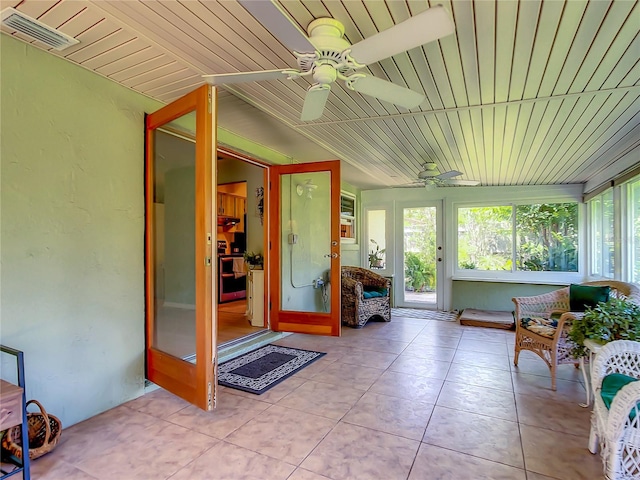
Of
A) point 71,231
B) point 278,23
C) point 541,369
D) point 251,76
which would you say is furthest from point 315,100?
point 541,369

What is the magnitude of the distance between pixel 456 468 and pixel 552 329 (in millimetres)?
1893

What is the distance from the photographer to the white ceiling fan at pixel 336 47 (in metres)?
1.35

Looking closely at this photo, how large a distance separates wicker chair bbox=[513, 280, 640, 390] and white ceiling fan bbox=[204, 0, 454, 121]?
2.39 meters

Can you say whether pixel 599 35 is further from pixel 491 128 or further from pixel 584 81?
pixel 491 128

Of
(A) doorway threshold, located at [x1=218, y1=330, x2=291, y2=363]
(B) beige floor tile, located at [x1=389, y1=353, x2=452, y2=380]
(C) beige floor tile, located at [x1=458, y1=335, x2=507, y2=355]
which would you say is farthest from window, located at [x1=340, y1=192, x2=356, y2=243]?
(B) beige floor tile, located at [x1=389, y1=353, x2=452, y2=380]

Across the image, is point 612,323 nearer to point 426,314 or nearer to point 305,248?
point 305,248

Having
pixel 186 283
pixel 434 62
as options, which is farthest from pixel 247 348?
pixel 434 62

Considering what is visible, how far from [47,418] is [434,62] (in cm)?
308

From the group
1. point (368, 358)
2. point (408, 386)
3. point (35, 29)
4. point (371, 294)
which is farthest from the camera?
point (371, 294)

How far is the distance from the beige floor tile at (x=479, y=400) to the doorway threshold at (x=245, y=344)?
83.2 inches

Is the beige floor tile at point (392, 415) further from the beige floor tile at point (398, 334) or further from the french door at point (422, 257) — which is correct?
the french door at point (422, 257)

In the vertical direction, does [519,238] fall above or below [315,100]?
below

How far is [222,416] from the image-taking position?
2.34 metres

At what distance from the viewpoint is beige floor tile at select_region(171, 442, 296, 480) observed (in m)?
1.71
